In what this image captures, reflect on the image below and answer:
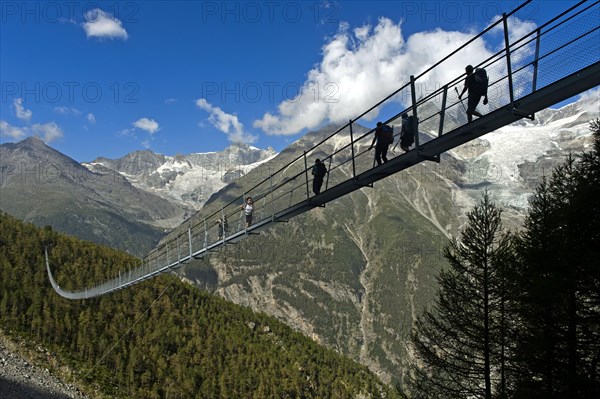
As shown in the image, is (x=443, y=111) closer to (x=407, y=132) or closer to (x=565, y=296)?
(x=407, y=132)

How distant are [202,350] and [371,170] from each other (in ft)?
371

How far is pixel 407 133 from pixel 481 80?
9.22 feet

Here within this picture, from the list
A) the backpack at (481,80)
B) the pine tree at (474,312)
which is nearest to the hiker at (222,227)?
the pine tree at (474,312)

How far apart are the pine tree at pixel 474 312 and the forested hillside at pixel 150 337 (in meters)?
52.2

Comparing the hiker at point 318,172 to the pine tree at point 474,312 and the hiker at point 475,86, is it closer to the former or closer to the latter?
the pine tree at point 474,312

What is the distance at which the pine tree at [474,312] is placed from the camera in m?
20.1

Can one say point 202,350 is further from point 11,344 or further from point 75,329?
point 11,344

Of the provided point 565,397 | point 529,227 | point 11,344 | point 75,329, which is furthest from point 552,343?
point 75,329

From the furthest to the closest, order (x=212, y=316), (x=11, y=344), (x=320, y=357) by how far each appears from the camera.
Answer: (x=320, y=357)
(x=212, y=316)
(x=11, y=344)

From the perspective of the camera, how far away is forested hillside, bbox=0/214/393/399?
82500 millimetres

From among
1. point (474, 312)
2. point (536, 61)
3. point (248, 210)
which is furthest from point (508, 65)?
point (248, 210)

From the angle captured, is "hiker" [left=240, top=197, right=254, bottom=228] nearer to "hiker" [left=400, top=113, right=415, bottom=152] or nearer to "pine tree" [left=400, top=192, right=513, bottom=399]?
"pine tree" [left=400, top=192, right=513, bottom=399]

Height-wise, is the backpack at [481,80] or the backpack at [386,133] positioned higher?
the backpack at [386,133]

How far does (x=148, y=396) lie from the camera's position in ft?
308
